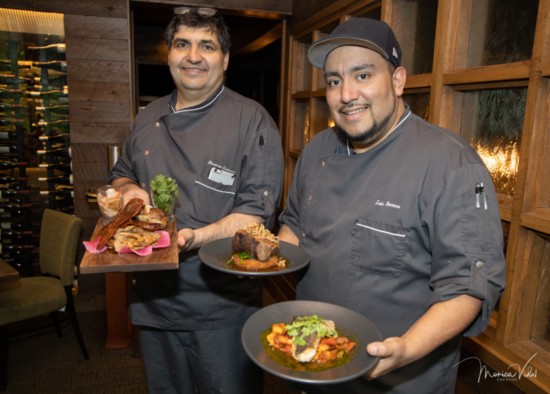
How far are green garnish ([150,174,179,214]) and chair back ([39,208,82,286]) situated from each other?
168cm

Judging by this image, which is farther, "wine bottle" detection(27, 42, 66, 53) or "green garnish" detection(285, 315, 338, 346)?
"wine bottle" detection(27, 42, 66, 53)

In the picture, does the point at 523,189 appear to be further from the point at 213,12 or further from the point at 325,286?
the point at 213,12

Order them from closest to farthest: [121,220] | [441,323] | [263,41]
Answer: [441,323] < [121,220] < [263,41]

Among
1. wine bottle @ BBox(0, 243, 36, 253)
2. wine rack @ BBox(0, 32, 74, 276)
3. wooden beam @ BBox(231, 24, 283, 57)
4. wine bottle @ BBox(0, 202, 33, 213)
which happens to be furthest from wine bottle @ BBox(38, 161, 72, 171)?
wooden beam @ BBox(231, 24, 283, 57)

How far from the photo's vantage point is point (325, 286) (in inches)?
55.2

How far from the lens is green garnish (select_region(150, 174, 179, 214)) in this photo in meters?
1.71

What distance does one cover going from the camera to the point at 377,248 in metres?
1.27

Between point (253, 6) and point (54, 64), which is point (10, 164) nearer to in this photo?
point (54, 64)

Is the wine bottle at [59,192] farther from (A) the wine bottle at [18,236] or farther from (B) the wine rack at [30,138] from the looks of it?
(A) the wine bottle at [18,236]

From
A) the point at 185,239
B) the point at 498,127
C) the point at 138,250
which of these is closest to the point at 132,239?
the point at 138,250

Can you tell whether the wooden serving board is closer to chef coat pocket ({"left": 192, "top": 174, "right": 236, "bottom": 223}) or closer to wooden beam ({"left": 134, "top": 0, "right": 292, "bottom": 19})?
chef coat pocket ({"left": 192, "top": 174, "right": 236, "bottom": 223})

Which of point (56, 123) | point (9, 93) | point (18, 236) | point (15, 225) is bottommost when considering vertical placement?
point (18, 236)

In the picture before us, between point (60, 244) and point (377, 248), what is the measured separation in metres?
2.65

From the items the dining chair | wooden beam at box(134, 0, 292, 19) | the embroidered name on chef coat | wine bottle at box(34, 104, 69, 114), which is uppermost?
wooden beam at box(134, 0, 292, 19)
